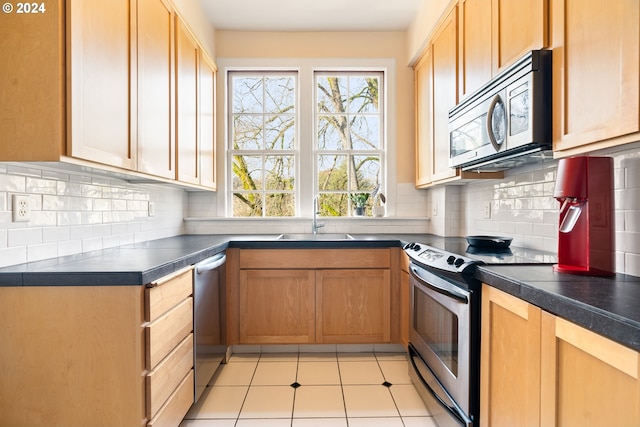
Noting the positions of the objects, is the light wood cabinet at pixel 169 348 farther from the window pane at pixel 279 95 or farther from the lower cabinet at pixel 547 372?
the window pane at pixel 279 95

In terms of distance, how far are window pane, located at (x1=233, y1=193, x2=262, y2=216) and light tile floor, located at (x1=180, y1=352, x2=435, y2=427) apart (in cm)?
129

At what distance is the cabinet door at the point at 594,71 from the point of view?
1098mm

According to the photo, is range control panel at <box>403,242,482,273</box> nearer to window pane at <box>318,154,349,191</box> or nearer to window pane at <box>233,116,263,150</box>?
window pane at <box>318,154,349,191</box>

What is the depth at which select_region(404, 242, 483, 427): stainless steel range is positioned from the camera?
4.87ft

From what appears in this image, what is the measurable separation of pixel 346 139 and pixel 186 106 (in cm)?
150

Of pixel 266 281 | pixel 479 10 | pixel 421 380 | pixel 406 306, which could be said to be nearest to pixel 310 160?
pixel 266 281

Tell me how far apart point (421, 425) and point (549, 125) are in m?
1.59

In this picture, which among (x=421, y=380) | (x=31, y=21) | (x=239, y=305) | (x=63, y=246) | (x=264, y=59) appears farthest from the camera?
(x=264, y=59)

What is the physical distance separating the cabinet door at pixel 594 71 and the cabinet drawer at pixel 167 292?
1730 millimetres

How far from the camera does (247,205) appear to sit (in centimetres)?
345

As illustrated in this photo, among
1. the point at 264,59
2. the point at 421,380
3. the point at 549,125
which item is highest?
the point at 264,59

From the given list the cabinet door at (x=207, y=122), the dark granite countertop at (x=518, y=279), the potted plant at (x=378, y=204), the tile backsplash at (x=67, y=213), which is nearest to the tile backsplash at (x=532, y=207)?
the dark granite countertop at (x=518, y=279)

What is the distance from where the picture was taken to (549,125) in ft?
4.89

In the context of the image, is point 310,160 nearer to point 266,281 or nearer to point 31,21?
point 266,281
